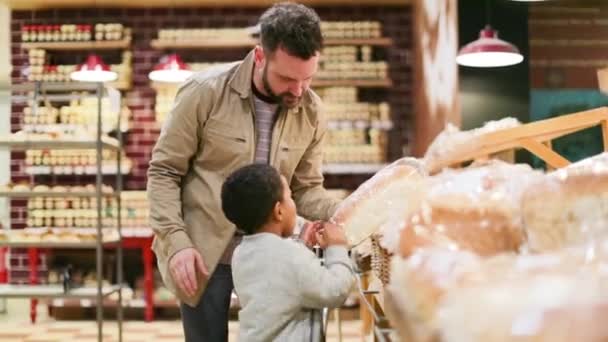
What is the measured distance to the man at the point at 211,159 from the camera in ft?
6.66

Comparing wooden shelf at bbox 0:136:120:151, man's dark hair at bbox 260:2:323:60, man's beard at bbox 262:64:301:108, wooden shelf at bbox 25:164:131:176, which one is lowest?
wooden shelf at bbox 25:164:131:176

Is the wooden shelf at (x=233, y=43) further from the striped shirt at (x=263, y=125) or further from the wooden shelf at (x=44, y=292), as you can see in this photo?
the striped shirt at (x=263, y=125)

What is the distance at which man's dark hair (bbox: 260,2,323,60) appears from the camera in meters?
1.86

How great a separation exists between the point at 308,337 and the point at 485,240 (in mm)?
933

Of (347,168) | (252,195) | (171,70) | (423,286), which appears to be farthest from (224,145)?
(347,168)

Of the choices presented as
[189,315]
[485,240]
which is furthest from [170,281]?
[485,240]

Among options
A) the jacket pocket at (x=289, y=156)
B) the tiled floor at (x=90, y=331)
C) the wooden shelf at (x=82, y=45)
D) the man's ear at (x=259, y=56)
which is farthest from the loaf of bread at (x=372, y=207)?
the wooden shelf at (x=82, y=45)

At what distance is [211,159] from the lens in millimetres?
2119

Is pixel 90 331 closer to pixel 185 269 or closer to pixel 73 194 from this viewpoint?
pixel 73 194

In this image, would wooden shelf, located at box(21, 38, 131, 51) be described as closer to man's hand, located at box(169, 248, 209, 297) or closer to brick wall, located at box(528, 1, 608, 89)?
brick wall, located at box(528, 1, 608, 89)

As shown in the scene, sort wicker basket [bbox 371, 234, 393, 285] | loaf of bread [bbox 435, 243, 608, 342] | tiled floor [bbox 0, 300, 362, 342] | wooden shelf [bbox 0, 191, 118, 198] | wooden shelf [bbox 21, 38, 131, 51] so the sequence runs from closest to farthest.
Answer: loaf of bread [bbox 435, 243, 608, 342] < wicker basket [bbox 371, 234, 393, 285] < wooden shelf [bbox 0, 191, 118, 198] < tiled floor [bbox 0, 300, 362, 342] < wooden shelf [bbox 21, 38, 131, 51]

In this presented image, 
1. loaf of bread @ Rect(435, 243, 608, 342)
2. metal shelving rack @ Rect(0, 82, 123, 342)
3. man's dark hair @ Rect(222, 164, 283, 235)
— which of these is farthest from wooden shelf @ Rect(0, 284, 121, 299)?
loaf of bread @ Rect(435, 243, 608, 342)

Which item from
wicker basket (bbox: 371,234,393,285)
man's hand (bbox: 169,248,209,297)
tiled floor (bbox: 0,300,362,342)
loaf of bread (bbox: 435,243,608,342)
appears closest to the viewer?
loaf of bread (bbox: 435,243,608,342)

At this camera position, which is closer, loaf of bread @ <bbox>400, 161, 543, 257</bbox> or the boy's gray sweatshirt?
loaf of bread @ <bbox>400, 161, 543, 257</bbox>
